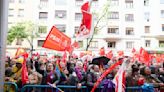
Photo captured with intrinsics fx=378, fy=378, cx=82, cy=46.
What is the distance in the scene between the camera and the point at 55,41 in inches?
375

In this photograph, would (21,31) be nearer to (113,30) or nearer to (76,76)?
(113,30)

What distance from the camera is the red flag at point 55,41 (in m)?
9.17

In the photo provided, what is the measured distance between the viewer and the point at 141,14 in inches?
1807

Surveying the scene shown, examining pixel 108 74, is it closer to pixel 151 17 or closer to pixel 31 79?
pixel 31 79

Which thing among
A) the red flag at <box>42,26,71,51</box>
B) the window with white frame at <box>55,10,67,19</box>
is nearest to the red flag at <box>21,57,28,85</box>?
the red flag at <box>42,26,71,51</box>

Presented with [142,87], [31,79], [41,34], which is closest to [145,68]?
[142,87]

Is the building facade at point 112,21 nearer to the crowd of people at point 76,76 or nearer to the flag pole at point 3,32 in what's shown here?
the crowd of people at point 76,76

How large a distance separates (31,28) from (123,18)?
38.9 feet

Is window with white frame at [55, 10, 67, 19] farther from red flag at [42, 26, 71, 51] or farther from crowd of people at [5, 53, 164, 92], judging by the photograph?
crowd of people at [5, 53, 164, 92]

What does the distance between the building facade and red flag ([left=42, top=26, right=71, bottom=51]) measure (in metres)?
34.3

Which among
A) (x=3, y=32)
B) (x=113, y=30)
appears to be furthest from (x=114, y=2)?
(x=3, y=32)

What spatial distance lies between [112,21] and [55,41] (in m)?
36.6

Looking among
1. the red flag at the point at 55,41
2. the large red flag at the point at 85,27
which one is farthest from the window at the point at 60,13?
the red flag at the point at 55,41

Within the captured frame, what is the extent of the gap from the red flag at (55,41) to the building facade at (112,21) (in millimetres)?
34349
